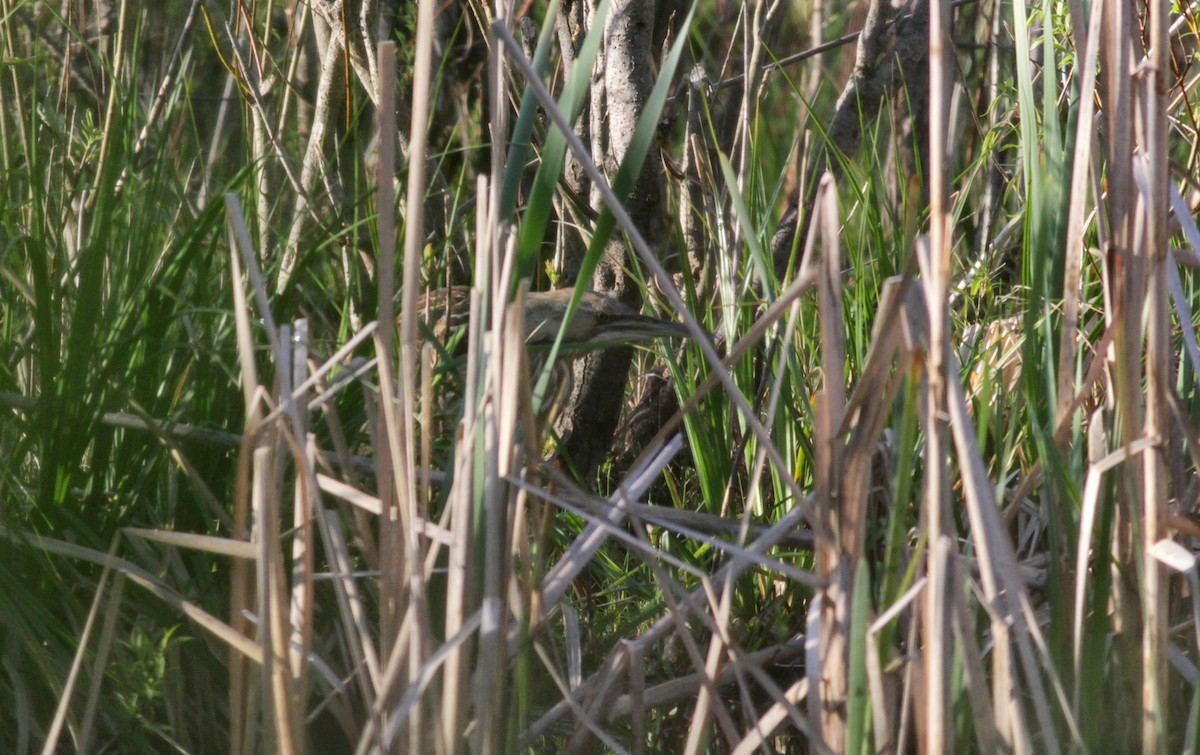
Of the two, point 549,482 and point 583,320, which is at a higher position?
point 583,320

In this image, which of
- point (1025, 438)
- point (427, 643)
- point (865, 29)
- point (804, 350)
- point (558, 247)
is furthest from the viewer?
point (558, 247)

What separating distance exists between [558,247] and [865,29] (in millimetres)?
798

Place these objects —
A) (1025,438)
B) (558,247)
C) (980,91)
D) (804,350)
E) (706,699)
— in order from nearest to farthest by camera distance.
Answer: (706,699)
(1025,438)
(804,350)
(558,247)
(980,91)

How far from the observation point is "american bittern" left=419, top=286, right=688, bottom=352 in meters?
2.43

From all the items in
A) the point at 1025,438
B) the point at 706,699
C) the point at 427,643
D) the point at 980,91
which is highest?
the point at 980,91

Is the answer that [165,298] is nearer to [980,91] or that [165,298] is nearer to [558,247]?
[558,247]

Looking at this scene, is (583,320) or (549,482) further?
(583,320)

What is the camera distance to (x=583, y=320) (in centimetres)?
257

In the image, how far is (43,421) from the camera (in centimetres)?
167

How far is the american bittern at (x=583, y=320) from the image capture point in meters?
2.43

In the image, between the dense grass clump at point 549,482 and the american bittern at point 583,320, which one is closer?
the dense grass clump at point 549,482

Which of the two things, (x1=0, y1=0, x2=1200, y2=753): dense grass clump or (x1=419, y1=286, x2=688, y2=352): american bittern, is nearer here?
(x1=0, y1=0, x2=1200, y2=753): dense grass clump

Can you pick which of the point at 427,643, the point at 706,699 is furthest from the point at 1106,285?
the point at 427,643

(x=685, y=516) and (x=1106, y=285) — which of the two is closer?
(x=1106, y=285)
